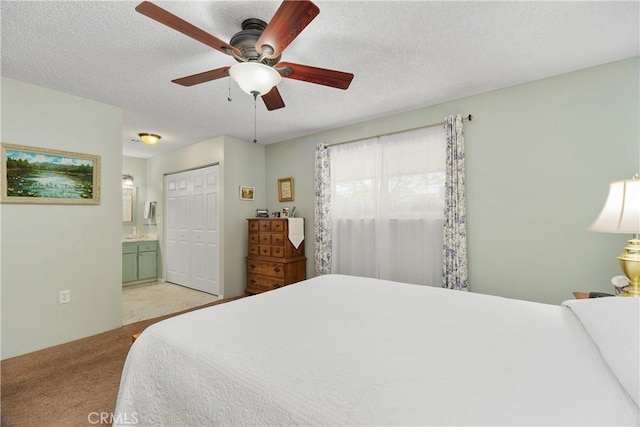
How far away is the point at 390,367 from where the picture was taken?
0.89m

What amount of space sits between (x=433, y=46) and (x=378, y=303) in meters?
1.91

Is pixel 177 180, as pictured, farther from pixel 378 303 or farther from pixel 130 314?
pixel 378 303

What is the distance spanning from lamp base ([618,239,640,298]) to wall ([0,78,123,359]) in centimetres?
452

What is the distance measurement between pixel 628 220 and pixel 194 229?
16.8ft

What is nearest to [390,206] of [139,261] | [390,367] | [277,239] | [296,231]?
[296,231]

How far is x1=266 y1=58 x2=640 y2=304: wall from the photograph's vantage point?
90.9 inches

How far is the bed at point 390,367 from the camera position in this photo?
0.71m

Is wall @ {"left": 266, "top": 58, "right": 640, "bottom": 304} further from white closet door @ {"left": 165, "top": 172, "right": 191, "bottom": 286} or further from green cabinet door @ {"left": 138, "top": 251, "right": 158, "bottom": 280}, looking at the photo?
green cabinet door @ {"left": 138, "top": 251, "right": 158, "bottom": 280}

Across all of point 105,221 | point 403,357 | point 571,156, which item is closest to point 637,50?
point 571,156

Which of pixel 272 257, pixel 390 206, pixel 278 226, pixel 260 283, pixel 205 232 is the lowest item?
pixel 260 283

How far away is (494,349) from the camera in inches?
39.8

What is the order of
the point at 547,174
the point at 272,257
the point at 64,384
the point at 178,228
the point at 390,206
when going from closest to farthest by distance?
the point at 64,384
the point at 547,174
the point at 390,206
the point at 272,257
the point at 178,228

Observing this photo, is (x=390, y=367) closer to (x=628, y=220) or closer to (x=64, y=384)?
(x=628, y=220)

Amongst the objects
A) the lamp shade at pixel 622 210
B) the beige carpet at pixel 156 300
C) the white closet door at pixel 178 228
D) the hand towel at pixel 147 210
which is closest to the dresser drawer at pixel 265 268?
the beige carpet at pixel 156 300
